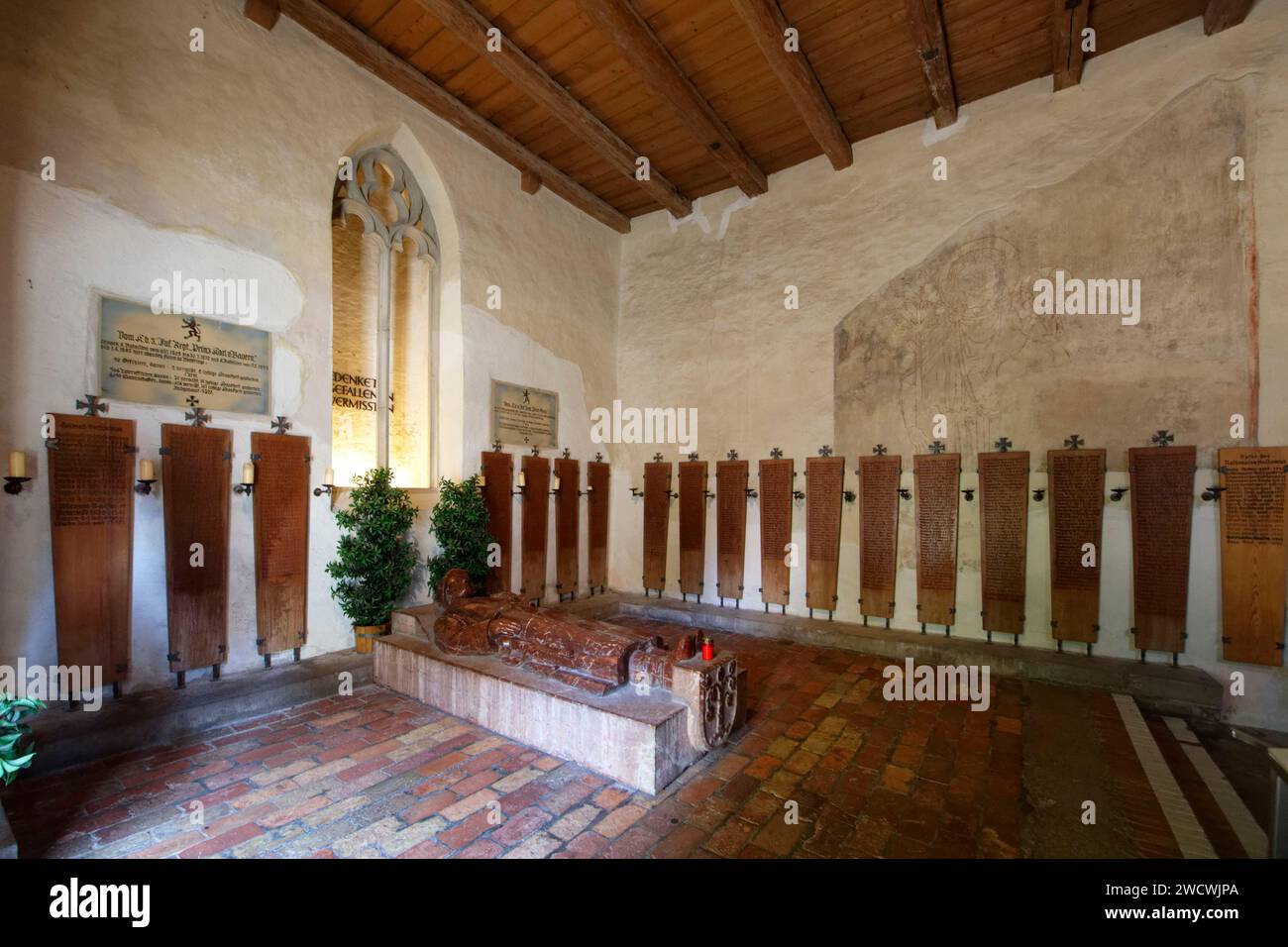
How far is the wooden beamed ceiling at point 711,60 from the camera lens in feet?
13.9

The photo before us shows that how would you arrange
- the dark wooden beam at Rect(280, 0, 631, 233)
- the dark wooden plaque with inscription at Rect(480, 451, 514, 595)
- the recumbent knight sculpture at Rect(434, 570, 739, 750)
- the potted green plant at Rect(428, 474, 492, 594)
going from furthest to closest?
the dark wooden plaque with inscription at Rect(480, 451, 514, 595)
the potted green plant at Rect(428, 474, 492, 594)
the dark wooden beam at Rect(280, 0, 631, 233)
the recumbent knight sculpture at Rect(434, 570, 739, 750)

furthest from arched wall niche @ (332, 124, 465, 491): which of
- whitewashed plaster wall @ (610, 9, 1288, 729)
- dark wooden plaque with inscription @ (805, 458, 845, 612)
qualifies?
dark wooden plaque with inscription @ (805, 458, 845, 612)

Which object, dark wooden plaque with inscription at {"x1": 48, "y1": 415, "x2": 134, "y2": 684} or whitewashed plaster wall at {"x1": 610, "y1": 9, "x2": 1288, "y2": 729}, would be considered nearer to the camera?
dark wooden plaque with inscription at {"x1": 48, "y1": 415, "x2": 134, "y2": 684}

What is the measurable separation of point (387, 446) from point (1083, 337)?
6.27 meters

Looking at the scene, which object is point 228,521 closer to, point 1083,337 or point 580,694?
point 580,694

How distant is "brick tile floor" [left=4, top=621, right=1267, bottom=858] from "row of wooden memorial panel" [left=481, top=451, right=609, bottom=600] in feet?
7.92

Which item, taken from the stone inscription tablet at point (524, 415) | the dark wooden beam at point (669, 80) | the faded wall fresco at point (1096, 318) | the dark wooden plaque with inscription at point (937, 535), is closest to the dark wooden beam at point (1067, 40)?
the faded wall fresco at point (1096, 318)

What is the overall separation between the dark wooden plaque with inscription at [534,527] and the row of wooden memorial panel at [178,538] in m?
2.24

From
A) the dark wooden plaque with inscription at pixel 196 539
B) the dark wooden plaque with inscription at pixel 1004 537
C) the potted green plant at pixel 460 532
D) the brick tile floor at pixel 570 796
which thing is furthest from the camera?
the potted green plant at pixel 460 532

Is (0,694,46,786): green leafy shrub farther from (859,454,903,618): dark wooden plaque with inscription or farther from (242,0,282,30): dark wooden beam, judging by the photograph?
(859,454,903,618): dark wooden plaque with inscription

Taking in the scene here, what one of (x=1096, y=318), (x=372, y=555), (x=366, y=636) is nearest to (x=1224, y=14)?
(x=1096, y=318)

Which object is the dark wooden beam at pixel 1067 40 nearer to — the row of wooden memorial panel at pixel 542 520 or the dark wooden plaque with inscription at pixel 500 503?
the row of wooden memorial panel at pixel 542 520

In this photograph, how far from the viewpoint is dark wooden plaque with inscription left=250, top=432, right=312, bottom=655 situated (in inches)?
161

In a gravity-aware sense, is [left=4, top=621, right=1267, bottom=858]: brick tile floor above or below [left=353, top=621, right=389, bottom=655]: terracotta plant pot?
below
